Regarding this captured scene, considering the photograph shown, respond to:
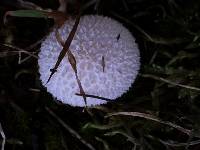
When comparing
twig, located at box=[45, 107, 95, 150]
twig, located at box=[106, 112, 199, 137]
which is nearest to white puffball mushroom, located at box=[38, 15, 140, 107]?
twig, located at box=[106, 112, 199, 137]

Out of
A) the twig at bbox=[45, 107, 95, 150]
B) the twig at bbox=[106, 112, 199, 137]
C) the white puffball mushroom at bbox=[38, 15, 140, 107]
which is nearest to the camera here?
the white puffball mushroom at bbox=[38, 15, 140, 107]

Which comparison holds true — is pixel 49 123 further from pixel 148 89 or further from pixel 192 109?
pixel 192 109

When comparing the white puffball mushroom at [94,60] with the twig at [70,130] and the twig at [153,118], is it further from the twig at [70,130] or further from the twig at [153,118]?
the twig at [70,130]

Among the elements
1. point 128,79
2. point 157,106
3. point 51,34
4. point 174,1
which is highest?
point 174,1

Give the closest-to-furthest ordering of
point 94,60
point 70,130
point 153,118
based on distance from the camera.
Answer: point 94,60 → point 153,118 → point 70,130

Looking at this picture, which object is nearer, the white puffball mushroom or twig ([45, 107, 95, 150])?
the white puffball mushroom

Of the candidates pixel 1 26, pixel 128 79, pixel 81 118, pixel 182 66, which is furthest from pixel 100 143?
pixel 1 26

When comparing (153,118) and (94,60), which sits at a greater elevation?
(94,60)

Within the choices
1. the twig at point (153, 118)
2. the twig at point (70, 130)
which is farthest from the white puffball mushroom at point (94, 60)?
the twig at point (70, 130)

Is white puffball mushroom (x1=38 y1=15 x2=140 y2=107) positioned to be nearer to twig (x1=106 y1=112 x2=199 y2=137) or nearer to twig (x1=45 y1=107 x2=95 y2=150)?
twig (x1=106 y1=112 x2=199 y2=137)
